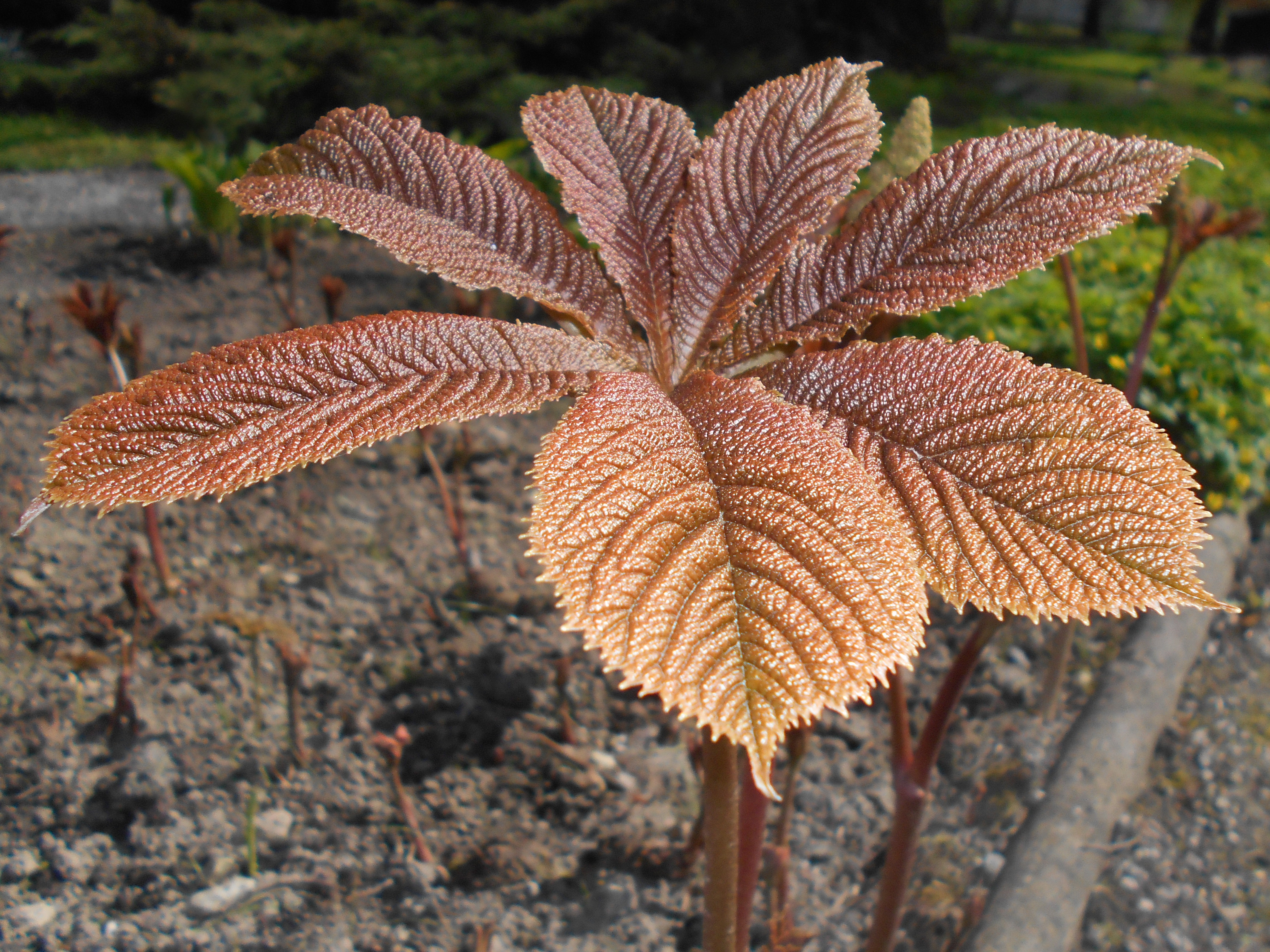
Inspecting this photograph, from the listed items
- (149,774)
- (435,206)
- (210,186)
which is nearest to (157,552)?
(149,774)

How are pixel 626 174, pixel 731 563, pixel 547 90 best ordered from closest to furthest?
pixel 731 563
pixel 626 174
pixel 547 90

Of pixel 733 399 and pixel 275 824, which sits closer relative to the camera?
pixel 733 399

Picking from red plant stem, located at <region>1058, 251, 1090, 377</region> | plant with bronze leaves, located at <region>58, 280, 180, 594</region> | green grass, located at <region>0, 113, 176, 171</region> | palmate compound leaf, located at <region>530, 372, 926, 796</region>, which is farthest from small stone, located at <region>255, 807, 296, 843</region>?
green grass, located at <region>0, 113, 176, 171</region>

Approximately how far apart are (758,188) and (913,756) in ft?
2.82

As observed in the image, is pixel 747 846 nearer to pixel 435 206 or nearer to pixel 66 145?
pixel 435 206

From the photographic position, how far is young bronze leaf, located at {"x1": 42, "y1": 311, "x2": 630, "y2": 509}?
1.87 feet

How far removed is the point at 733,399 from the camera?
0.67 meters

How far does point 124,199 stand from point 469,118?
2.46 m

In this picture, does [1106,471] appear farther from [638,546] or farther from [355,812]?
[355,812]

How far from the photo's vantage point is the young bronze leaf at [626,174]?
2.72ft

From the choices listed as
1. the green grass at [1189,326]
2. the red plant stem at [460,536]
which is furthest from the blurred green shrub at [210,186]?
the green grass at [1189,326]

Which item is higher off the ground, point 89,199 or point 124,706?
point 89,199

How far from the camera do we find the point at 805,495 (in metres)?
0.57

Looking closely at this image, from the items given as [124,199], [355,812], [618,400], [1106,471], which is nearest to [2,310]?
[124,199]
